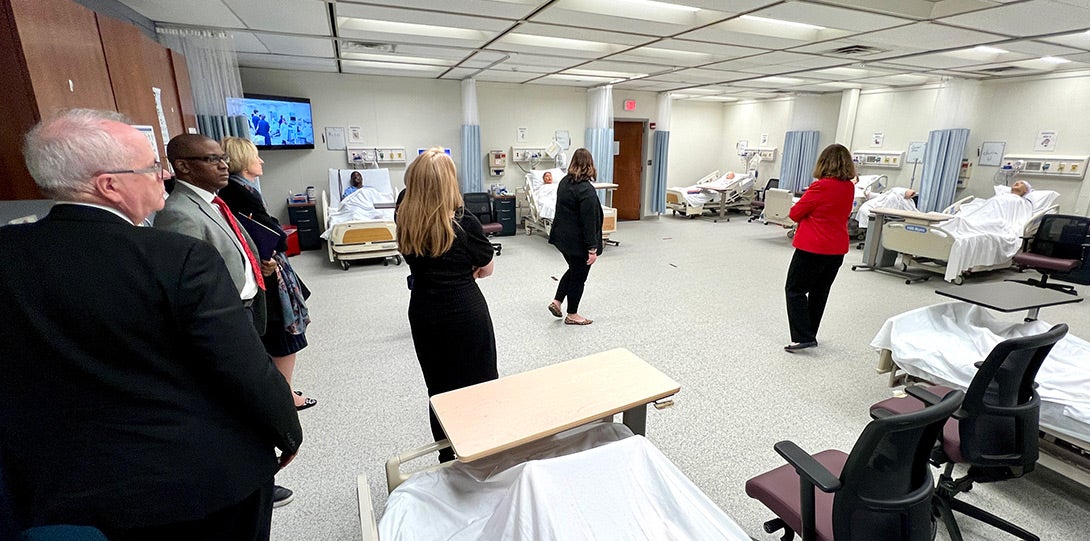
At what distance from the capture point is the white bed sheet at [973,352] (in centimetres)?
Answer: 194

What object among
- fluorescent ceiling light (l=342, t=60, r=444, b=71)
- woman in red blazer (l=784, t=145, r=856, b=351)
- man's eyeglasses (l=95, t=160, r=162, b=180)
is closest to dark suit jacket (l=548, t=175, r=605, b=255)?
woman in red blazer (l=784, t=145, r=856, b=351)

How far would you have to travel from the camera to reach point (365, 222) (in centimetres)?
554

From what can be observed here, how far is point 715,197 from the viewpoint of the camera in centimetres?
942

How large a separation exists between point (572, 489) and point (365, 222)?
16.4ft

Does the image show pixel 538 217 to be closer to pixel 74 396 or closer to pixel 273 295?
pixel 273 295

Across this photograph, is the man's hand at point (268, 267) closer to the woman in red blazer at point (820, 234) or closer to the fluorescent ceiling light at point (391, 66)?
the woman in red blazer at point (820, 234)

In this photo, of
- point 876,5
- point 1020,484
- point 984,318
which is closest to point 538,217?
point 876,5

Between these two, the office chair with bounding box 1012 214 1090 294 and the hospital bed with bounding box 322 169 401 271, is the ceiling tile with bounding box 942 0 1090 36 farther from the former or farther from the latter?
the hospital bed with bounding box 322 169 401 271

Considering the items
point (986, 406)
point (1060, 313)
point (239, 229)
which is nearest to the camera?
point (986, 406)

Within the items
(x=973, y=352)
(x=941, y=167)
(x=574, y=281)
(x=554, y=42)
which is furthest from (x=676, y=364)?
(x=941, y=167)

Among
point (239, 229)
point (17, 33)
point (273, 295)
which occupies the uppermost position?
point (17, 33)

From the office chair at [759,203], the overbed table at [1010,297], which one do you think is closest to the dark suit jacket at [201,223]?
the overbed table at [1010,297]

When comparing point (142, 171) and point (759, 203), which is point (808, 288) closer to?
point (142, 171)

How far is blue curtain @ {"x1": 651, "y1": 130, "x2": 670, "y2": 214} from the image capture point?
865 cm
